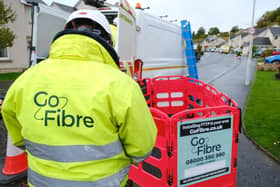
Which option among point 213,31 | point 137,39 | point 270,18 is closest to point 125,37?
point 137,39

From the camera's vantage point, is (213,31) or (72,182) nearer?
(72,182)

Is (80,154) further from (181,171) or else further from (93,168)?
(181,171)

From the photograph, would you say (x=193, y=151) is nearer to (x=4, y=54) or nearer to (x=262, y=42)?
(x=4, y=54)

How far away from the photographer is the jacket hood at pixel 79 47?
53.8 inches

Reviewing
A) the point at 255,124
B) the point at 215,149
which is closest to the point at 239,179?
the point at 215,149

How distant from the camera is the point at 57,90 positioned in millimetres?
1311

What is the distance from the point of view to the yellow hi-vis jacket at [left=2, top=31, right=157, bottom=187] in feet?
4.20

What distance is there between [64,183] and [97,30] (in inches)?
39.3

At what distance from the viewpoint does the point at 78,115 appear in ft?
4.20

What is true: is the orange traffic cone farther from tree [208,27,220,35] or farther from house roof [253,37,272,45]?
tree [208,27,220,35]

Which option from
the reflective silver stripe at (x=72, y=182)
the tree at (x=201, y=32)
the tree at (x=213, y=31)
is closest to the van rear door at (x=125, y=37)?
the reflective silver stripe at (x=72, y=182)

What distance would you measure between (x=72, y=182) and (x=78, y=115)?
1.24 ft

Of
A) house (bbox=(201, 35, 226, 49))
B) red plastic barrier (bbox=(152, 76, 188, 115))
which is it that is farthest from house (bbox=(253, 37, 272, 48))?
red plastic barrier (bbox=(152, 76, 188, 115))

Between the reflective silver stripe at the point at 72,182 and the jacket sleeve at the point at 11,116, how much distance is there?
0.33 m
